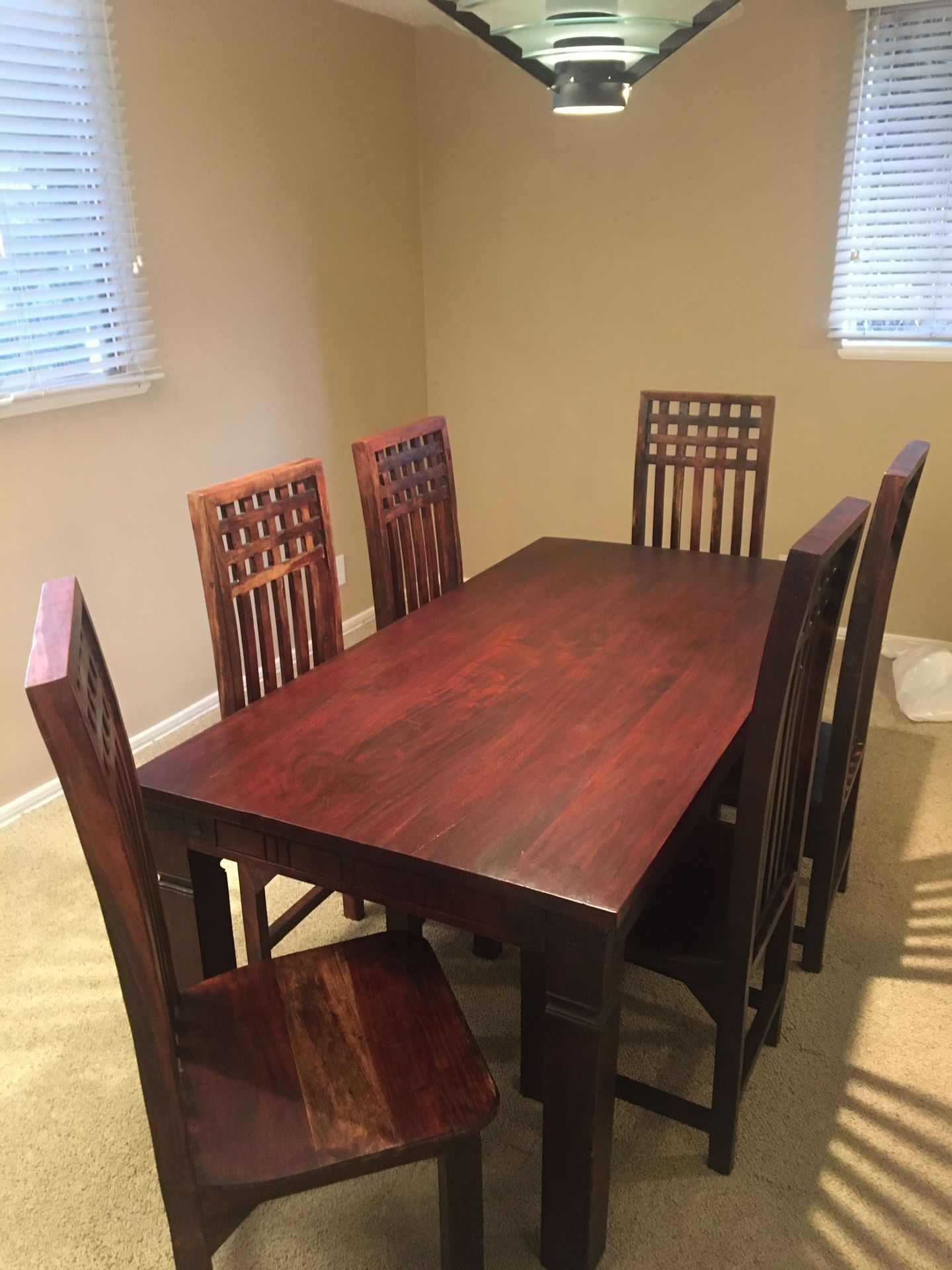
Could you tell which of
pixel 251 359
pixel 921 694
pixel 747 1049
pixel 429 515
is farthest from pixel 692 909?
pixel 251 359

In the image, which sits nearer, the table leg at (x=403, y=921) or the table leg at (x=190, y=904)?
the table leg at (x=190, y=904)

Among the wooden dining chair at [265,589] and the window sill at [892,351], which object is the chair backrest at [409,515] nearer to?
the wooden dining chair at [265,589]

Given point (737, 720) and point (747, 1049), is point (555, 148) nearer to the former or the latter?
point (737, 720)

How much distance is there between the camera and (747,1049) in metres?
1.70

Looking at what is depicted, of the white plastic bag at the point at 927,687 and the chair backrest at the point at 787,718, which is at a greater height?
the chair backrest at the point at 787,718

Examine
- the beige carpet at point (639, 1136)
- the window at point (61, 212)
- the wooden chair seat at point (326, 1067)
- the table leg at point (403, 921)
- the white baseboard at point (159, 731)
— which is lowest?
the beige carpet at point (639, 1136)

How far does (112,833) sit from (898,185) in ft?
11.1

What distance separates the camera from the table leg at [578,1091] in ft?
4.15

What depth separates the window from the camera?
250 centimetres

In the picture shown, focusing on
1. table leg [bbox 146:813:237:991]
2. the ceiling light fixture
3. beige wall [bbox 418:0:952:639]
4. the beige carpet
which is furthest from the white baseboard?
the ceiling light fixture

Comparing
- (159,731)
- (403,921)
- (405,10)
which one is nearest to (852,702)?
(403,921)

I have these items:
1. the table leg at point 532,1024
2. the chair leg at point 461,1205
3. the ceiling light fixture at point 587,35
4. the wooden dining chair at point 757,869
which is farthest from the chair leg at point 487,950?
the ceiling light fixture at point 587,35

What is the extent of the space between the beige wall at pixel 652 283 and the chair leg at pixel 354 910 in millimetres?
2294

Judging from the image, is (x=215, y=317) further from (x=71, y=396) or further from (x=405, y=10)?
(x=405, y=10)
